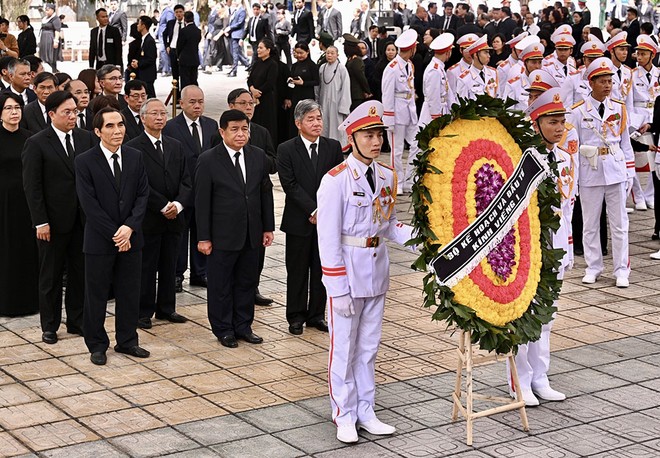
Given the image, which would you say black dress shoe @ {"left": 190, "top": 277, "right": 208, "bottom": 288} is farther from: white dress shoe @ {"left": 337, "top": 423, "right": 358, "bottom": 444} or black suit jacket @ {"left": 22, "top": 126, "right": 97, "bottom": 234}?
white dress shoe @ {"left": 337, "top": 423, "right": 358, "bottom": 444}

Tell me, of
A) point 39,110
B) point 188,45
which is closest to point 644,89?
point 39,110

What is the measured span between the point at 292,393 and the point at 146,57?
54.0 feet

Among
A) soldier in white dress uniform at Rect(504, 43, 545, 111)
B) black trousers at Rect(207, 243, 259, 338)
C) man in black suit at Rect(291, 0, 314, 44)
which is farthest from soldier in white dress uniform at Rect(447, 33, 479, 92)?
man in black suit at Rect(291, 0, 314, 44)

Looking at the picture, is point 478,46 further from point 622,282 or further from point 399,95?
point 622,282

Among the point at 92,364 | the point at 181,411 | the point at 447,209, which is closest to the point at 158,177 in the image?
the point at 92,364

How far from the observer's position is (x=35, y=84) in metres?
11.3

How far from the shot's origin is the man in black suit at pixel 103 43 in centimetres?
2344

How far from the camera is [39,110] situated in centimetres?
1112

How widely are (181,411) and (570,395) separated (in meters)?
2.61

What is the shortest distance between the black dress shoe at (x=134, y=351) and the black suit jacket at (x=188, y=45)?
15904mm

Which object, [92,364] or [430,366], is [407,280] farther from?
[92,364]

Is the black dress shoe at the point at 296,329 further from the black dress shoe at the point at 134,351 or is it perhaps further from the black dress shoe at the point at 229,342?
the black dress shoe at the point at 134,351

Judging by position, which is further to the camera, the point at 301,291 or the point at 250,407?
the point at 301,291

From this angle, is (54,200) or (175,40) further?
(175,40)
